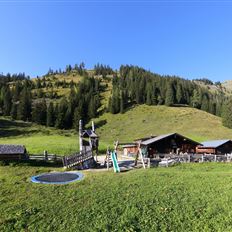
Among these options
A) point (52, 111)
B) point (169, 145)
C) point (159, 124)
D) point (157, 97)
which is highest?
point (157, 97)

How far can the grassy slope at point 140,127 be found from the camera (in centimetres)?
8241

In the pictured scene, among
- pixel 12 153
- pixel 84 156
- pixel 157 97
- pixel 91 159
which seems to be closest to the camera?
pixel 12 153

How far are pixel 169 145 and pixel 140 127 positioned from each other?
47.9 meters

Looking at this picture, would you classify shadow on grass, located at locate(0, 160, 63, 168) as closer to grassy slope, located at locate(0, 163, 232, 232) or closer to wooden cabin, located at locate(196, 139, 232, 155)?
grassy slope, located at locate(0, 163, 232, 232)

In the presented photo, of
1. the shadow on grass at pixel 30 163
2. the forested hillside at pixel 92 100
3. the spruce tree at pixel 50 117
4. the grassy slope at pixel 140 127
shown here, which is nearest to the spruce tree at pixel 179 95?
the forested hillside at pixel 92 100

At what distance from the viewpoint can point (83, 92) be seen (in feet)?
497

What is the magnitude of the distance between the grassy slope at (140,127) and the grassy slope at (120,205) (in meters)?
51.0

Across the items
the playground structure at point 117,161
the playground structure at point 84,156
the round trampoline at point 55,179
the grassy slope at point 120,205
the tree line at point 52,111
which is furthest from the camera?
the tree line at point 52,111

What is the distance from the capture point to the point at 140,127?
98.7 meters

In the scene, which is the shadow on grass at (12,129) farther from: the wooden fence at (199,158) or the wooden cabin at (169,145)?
the wooden fence at (199,158)

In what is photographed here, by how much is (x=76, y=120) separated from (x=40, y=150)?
5535cm

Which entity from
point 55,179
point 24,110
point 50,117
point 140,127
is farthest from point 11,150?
point 24,110

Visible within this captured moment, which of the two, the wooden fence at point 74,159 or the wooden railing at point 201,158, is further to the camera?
the wooden railing at point 201,158

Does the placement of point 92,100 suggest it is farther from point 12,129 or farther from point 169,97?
point 12,129
